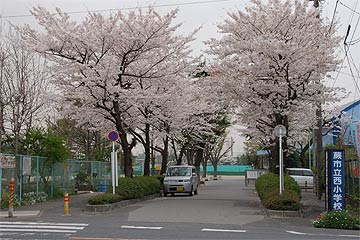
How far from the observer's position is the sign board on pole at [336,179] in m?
16.1

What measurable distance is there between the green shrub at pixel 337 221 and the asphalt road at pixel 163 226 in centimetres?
43

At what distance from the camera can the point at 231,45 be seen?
2239cm

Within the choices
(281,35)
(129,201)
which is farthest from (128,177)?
(281,35)

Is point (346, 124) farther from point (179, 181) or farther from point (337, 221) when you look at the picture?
point (337, 221)

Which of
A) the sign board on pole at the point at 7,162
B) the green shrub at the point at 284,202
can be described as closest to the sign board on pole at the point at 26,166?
the sign board on pole at the point at 7,162

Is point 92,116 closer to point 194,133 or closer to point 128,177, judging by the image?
point 128,177

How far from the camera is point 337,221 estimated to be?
14.6 metres

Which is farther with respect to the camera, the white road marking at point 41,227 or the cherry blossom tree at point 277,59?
the cherry blossom tree at point 277,59

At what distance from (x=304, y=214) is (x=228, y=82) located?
675 cm

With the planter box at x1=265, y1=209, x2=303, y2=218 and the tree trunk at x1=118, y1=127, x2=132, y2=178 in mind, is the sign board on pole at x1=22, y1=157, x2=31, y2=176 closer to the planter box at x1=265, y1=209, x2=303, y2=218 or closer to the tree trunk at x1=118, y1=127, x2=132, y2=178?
the tree trunk at x1=118, y1=127, x2=132, y2=178

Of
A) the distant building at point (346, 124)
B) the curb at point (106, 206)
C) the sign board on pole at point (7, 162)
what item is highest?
the distant building at point (346, 124)

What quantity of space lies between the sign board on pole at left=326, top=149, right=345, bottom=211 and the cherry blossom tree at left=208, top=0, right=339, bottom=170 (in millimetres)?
4894

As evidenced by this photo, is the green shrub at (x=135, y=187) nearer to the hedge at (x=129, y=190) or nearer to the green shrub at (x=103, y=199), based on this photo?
the hedge at (x=129, y=190)

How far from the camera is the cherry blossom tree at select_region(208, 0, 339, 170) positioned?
66.8ft
